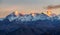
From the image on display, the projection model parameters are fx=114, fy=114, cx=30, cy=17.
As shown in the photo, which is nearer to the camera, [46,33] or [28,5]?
[46,33]

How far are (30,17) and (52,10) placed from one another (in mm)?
409

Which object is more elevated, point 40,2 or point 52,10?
point 40,2

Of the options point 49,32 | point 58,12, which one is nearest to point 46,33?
point 49,32

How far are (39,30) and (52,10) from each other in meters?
0.73

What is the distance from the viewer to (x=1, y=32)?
0.99 meters

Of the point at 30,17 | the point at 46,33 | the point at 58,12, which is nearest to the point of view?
the point at 46,33

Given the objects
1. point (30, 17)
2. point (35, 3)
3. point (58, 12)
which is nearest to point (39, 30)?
point (30, 17)

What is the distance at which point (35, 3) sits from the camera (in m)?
1.79

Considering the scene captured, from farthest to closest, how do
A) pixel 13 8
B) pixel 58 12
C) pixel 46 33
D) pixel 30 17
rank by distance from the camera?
pixel 13 8
pixel 58 12
pixel 30 17
pixel 46 33

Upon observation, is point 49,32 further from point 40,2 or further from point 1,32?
point 40,2

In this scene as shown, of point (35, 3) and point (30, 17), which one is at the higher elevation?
point (35, 3)

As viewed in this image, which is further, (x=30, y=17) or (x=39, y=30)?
(x=30, y=17)

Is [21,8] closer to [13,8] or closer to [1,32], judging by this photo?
[13,8]

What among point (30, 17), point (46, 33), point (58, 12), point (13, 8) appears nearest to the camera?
point (46, 33)
